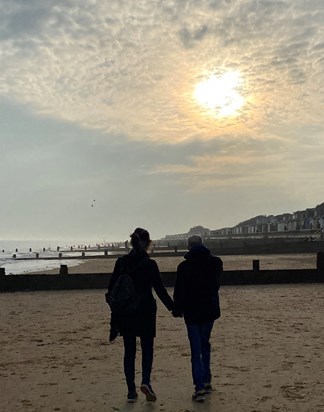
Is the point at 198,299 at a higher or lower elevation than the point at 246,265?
higher

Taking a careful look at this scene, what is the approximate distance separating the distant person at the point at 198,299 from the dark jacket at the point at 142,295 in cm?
25

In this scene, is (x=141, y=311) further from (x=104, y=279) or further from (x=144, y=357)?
(x=104, y=279)

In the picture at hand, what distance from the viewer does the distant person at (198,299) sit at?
18.3 ft

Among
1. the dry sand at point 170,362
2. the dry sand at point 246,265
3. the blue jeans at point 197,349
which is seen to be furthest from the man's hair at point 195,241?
the dry sand at point 246,265

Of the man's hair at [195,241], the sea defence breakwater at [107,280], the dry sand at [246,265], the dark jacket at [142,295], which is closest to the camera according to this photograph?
the dark jacket at [142,295]

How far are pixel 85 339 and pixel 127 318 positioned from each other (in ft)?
15.0

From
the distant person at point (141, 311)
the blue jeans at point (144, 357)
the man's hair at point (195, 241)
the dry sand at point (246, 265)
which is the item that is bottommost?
the dry sand at point (246, 265)

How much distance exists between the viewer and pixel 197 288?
5.59 meters

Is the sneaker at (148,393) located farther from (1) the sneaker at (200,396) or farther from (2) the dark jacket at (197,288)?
(2) the dark jacket at (197,288)

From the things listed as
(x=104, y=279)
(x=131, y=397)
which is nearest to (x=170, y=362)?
(x=131, y=397)

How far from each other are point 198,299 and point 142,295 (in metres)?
0.71

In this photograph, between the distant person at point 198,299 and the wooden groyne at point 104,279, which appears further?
the wooden groyne at point 104,279

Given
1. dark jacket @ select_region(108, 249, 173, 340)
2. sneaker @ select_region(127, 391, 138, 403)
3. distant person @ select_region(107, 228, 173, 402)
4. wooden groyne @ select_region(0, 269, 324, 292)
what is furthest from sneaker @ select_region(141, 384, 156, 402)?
wooden groyne @ select_region(0, 269, 324, 292)

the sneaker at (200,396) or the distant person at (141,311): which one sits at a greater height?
the distant person at (141,311)
